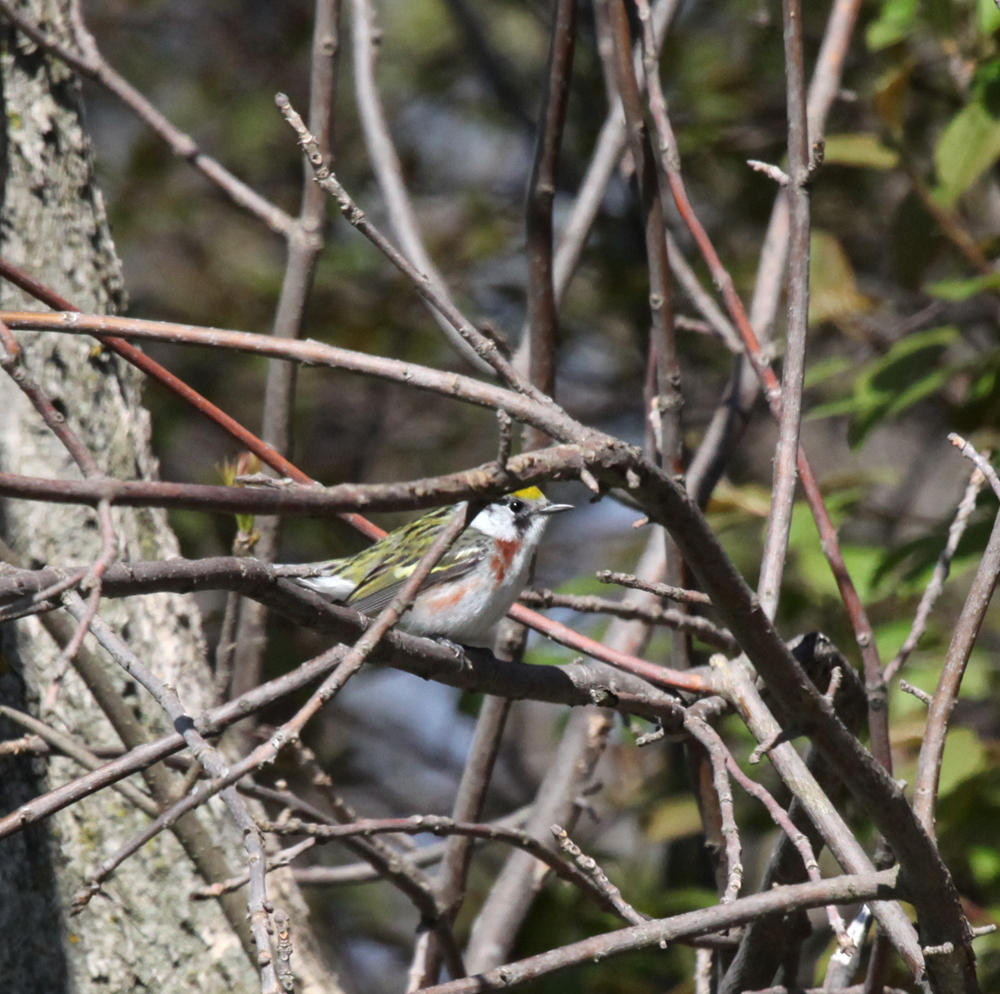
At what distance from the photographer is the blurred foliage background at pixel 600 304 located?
3750 millimetres

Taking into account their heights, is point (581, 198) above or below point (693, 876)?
above

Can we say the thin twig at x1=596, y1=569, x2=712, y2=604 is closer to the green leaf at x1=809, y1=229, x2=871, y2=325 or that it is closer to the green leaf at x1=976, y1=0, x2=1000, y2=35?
the green leaf at x1=976, y1=0, x2=1000, y2=35

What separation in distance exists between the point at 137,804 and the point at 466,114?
5.16 metres

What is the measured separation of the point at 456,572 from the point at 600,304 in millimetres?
2794

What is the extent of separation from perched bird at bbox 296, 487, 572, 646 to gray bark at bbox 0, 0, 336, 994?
2.28ft

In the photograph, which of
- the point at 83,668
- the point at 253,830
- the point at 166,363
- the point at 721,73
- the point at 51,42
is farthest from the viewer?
the point at 166,363

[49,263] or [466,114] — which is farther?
[466,114]

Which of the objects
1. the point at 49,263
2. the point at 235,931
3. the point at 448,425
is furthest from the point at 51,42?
the point at 448,425

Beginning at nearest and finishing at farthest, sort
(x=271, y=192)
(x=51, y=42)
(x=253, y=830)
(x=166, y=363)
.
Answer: (x=253, y=830) < (x=51, y=42) < (x=166, y=363) < (x=271, y=192)

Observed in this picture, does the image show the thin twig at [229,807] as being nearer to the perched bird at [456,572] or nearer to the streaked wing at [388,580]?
the perched bird at [456,572]

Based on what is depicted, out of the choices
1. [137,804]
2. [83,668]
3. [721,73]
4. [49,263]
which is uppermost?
[721,73]

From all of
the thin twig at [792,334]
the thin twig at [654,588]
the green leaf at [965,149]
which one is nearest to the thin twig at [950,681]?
the thin twig at [792,334]

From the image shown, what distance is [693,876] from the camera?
17.5 ft

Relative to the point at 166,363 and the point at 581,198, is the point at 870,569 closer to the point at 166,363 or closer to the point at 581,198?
the point at 581,198
